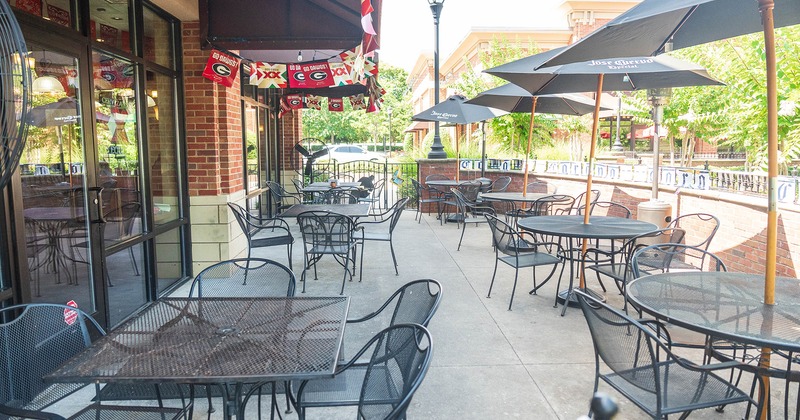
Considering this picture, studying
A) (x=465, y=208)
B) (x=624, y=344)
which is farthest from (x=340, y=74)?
(x=624, y=344)

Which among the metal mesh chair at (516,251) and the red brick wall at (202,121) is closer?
the metal mesh chair at (516,251)

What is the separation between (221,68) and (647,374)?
5.01 meters

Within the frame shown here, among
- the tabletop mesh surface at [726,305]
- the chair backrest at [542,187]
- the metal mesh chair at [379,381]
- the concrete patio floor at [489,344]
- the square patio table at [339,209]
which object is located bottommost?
the concrete patio floor at [489,344]

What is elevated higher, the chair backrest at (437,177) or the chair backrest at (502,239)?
the chair backrest at (437,177)

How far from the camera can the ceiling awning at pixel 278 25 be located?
5.07m

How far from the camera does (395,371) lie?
2703 mm

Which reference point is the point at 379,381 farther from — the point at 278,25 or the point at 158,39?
the point at 158,39

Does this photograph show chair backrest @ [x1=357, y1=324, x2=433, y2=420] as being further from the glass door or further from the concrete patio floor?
the glass door

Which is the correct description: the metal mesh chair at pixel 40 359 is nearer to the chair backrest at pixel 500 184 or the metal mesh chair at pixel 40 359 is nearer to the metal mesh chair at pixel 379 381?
the metal mesh chair at pixel 379 381

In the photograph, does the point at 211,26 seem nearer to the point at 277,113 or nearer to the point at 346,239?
the point at 346,239

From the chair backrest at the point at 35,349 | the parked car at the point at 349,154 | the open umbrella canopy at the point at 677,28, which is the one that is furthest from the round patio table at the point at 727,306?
the parked car at the point at 349,154

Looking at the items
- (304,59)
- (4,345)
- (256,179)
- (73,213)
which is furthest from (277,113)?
(4,345)

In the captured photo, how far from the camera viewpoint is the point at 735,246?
19.2 feet

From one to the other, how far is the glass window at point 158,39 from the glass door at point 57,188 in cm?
147
